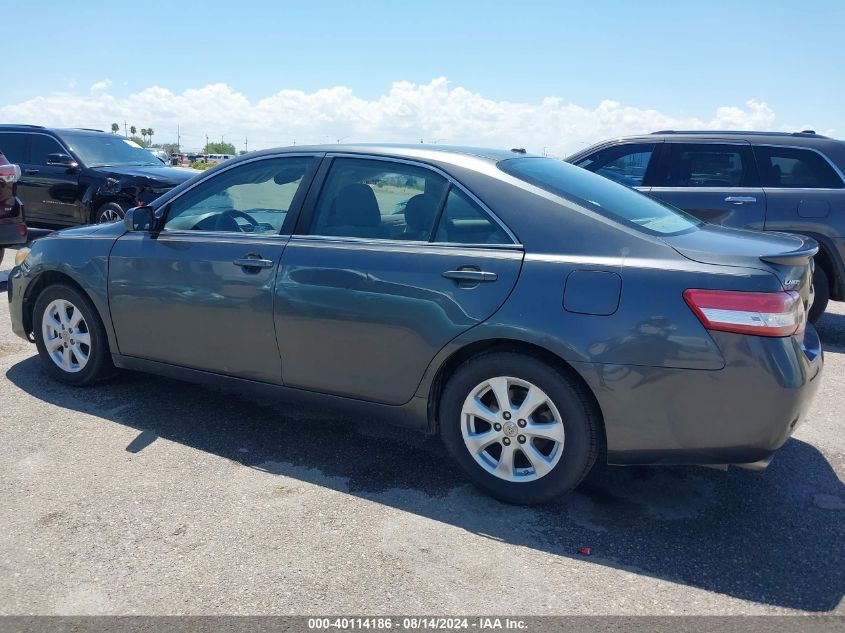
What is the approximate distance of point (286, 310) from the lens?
150 inches

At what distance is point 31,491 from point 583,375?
2620 mm

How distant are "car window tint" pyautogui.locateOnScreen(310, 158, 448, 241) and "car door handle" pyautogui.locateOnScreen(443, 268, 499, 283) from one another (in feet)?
0.91

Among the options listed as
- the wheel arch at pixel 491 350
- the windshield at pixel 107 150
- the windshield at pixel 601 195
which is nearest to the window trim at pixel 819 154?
the windshield at pixel 601 195

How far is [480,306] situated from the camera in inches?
131

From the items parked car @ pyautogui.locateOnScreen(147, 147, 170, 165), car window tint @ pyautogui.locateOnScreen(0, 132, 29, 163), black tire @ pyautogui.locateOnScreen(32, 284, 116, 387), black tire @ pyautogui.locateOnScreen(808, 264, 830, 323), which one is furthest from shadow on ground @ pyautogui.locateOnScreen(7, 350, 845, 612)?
parked car @ pyautogui.locateOnScreen(147, 147, 170, 165)

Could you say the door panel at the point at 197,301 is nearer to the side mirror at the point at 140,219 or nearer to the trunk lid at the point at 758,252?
the side mirror at the point at 140,219

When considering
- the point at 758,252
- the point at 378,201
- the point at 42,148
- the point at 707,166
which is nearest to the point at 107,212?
the point at 42,148

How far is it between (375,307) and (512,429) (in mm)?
875

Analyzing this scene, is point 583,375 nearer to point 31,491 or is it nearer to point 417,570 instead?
point 417,570

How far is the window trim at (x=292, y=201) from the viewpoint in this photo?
13.0 feet

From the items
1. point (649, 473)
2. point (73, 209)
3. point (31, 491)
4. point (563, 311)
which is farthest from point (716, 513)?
point (73, 209)

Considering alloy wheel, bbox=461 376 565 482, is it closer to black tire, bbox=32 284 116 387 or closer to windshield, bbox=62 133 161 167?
black tire, bbox=32 284 116 387

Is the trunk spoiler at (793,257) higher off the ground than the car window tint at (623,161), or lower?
lower

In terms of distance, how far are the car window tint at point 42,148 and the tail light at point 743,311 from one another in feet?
33.8
